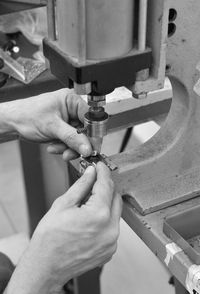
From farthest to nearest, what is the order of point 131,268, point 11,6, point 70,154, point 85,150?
1. point 131,268
2. point 11,6
3. point 70,154
4. point 85,150

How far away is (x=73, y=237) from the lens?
2.65ft

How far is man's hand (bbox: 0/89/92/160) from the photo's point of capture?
1.04 metres

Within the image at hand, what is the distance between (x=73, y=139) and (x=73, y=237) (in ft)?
0.77

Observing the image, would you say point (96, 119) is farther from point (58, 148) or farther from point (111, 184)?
point (58, 148)

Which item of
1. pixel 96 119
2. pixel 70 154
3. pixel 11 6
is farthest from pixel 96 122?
pixel 11 6

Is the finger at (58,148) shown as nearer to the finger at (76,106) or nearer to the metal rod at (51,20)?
the finger at (76,106)

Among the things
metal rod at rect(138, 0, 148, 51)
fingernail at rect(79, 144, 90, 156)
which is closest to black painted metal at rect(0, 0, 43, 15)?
fingernail at rect(79, 144, 90, 156)

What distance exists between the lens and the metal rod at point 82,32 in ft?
2.16

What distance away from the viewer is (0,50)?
1541 millimetres

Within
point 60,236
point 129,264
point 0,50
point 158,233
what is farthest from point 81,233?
point 129,264

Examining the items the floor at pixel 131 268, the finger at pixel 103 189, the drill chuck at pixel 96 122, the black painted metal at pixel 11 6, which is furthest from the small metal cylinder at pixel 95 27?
the floor at pixel 131 268

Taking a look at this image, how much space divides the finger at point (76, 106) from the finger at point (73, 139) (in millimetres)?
60

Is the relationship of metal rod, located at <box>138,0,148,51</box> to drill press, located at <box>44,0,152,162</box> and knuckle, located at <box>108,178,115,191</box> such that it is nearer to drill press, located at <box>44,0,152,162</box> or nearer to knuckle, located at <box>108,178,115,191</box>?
drill press, located at <box>44,0,152,162</box>

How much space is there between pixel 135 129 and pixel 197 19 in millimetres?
1064
